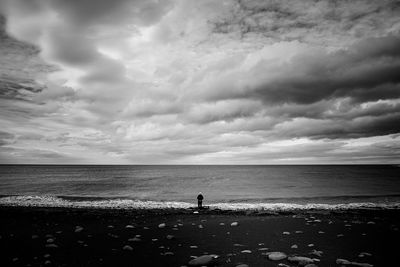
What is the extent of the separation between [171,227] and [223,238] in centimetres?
305

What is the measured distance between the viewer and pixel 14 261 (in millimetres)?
7180

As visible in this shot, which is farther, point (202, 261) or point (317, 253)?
point (317, 253)

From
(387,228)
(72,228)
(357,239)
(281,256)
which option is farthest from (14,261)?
(387,228)

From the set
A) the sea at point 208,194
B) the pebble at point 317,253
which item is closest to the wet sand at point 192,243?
the pebble at point 317,253

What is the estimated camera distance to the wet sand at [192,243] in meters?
7.41

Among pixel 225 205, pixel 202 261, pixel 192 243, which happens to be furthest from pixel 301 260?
pixel 225 205

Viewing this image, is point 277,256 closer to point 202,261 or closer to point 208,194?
point 202,261

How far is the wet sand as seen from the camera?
7.41 m

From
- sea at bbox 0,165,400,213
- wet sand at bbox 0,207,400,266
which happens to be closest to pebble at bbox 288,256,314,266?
wet sand at bbox 0,207,400,266

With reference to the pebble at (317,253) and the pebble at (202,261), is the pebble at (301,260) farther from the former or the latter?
the pebble at (202,261)

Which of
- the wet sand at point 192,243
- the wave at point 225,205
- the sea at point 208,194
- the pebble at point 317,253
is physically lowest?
the sea at point 208,194

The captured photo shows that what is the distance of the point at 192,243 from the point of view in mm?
9266

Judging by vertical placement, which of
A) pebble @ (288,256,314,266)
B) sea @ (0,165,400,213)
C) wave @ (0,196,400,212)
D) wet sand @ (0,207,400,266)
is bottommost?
sea @ (0,165,400,213)

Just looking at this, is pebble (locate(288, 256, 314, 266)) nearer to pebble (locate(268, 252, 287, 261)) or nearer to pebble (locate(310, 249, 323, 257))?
pebble (locate(268, 252, 287, 261))
